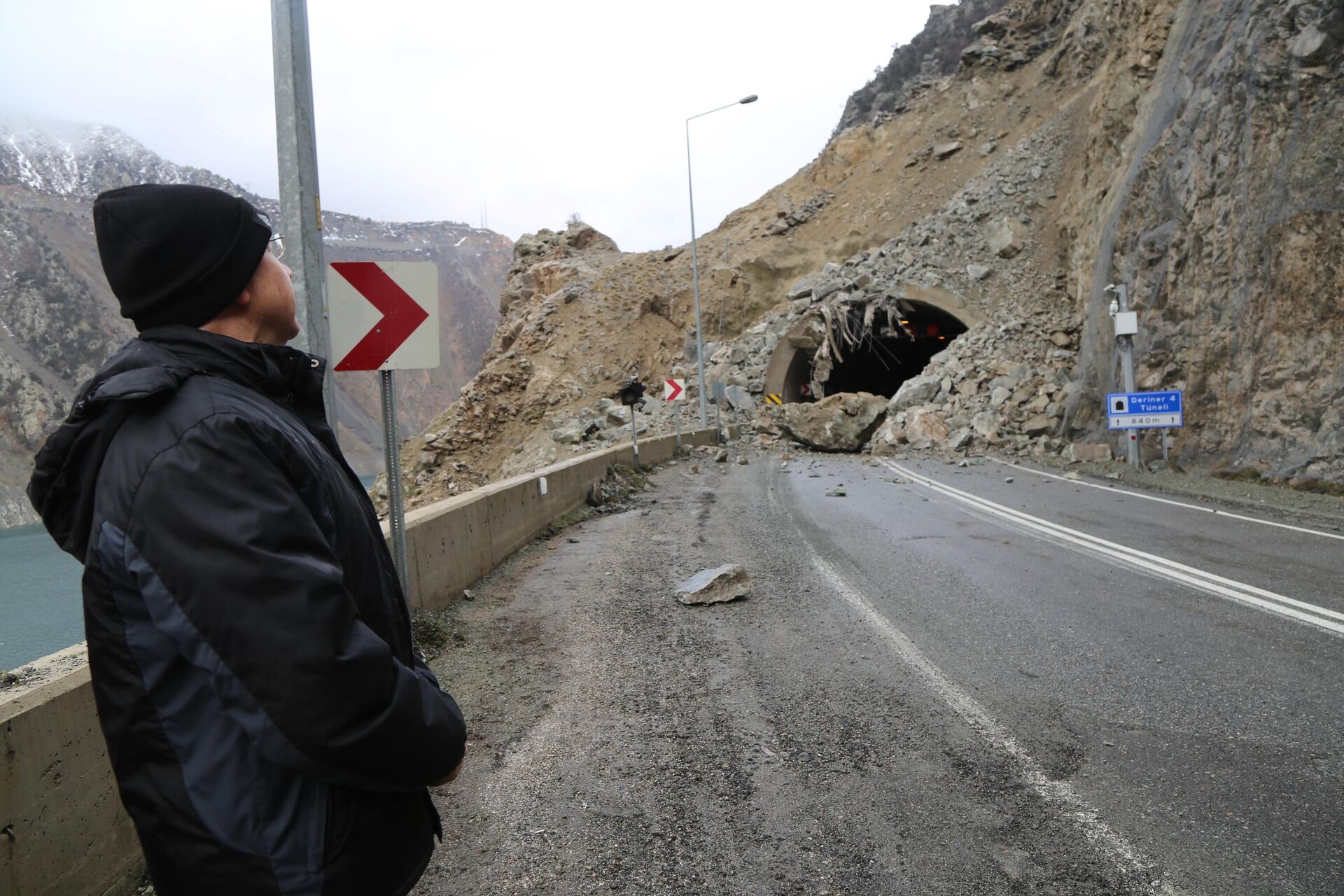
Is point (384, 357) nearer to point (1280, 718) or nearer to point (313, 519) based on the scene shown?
point (313, 519)

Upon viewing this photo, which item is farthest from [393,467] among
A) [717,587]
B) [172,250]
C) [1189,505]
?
[1189,505]

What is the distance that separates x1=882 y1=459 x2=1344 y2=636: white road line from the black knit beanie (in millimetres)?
6512

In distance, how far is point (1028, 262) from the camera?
28500 millimetres

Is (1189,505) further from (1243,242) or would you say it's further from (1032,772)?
(1032,772)

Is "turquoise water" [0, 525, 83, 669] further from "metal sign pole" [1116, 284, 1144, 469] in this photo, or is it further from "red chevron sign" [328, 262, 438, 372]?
"metal sign pole" [1116, 284, 1144, 469]

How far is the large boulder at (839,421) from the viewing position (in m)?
24.3

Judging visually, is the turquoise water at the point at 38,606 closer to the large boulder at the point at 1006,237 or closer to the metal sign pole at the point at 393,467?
the metal sign pole at the point at 393,467

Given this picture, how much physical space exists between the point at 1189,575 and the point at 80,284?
271 ft

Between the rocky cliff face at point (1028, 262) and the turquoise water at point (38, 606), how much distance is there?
15334mm

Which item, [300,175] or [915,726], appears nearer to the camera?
[915,726]

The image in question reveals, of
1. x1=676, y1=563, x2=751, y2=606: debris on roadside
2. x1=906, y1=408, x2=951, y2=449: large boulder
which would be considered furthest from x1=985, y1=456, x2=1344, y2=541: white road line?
x1=676, y1=563, x2=751, y2=606: debris on roadside

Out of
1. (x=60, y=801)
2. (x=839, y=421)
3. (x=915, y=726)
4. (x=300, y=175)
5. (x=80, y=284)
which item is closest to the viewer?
(x=60, y=801)

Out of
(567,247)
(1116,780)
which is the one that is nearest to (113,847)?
(1116,780)

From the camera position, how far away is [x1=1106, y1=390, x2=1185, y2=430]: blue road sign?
587 inches
